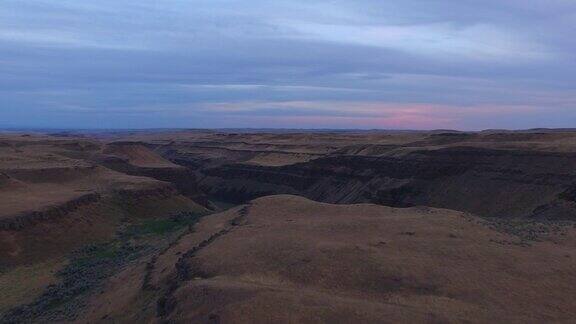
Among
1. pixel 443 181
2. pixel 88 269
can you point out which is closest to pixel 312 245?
pixel 88 269

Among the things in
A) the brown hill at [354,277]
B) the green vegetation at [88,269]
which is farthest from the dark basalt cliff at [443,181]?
the green vegetation at [88,269]

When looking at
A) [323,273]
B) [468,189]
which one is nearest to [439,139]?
[468,189]

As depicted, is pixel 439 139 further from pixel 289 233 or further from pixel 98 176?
pixel 289 233

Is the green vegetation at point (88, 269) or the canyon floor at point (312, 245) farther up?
the canyon floor at point (312, 245)

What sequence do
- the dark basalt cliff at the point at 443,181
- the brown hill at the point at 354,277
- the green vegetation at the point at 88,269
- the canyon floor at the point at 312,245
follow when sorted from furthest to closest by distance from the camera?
the dark basalt cliff at the point at 443,181, the green vegetation at the point at 88,269, the canyon floor at the point at 312,245, the brown hill at the point at 354,277

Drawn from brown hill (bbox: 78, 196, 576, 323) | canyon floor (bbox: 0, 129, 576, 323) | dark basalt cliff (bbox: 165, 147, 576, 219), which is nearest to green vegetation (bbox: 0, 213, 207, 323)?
canyon floor (bbox: 0, 129, 576, 323)

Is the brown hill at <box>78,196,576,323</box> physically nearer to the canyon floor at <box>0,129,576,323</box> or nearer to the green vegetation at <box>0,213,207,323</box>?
the canyon floor at <box>0,129,576,323</box>

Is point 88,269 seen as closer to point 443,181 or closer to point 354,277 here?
point 354,277

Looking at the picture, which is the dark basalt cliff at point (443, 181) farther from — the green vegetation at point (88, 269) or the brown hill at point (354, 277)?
the green vegetation at point (88, 269)

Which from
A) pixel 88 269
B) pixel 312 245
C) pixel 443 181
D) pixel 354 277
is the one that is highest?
pixel 312 245
